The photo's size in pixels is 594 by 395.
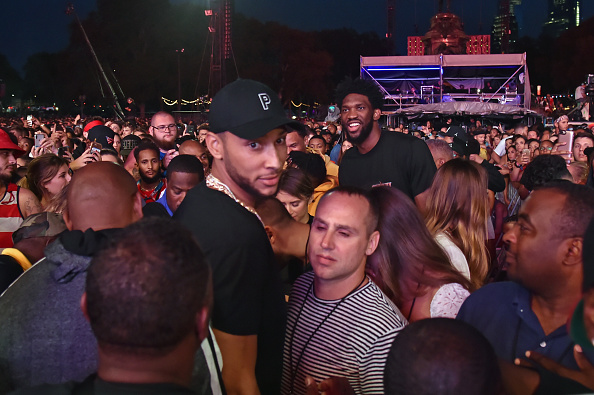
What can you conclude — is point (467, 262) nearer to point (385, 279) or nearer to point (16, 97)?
point (385, 279)

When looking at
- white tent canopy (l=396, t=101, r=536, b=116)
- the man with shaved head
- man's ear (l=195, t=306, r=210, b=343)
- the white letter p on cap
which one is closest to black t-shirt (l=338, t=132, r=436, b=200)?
the white letter p on cap

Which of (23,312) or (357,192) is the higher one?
(357,192)

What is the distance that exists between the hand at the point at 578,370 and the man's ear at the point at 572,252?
404mm

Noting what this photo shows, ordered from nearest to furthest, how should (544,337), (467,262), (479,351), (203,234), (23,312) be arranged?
1. (479,351)
2. (23,312)
3. (203,234)
4. (544,337)
5. (467,262)

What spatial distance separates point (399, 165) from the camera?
497cm

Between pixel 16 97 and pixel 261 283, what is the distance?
11429 centimetres

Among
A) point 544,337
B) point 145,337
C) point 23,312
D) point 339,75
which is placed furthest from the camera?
point 339,75

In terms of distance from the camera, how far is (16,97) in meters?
104

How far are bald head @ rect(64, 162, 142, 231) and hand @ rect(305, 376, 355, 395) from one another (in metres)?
1.02

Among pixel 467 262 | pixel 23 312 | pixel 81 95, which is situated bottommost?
pixel 467 262

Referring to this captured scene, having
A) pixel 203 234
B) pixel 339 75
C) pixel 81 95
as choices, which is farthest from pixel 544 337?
pixel 339 75

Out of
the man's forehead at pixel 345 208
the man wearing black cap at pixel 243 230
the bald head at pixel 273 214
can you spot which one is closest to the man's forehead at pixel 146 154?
the bald head at pixel 273 214

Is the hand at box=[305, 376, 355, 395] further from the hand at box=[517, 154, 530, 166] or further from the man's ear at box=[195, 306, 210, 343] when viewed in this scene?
the hand at box=[517, 154, 530, 166]

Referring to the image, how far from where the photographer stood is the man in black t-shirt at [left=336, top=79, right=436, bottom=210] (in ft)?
16.3
